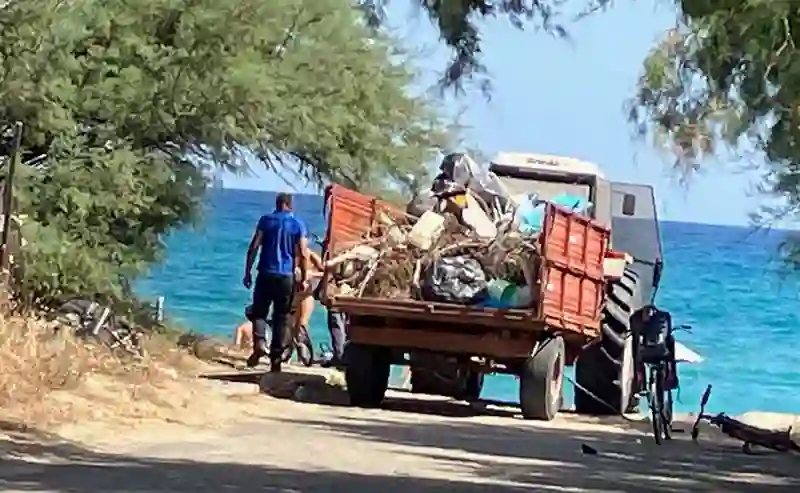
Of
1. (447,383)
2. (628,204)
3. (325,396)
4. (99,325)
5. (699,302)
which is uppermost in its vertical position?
(699,302)

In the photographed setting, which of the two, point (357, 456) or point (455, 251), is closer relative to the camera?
point (357, 456)

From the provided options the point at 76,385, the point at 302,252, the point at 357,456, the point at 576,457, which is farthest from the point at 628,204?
the point at 357,456

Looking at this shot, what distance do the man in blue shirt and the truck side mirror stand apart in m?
3.70

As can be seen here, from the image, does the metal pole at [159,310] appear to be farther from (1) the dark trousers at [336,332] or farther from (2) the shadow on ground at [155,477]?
(2) the shadow on ground at [155,477]

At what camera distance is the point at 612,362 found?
17.1 metres

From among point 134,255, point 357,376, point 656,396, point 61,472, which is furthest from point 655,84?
point 134,255

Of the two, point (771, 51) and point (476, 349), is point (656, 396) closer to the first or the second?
point (476, 349)

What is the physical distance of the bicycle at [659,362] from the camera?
14914 millimetres

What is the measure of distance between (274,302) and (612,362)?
3.46 m

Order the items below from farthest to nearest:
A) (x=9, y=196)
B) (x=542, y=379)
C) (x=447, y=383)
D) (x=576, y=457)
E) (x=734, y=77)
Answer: (x=447, y=383), (x=9, y=196), (x=542, y=379), (x=576, y=457), (x=734, y=77)

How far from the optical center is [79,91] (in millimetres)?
17062

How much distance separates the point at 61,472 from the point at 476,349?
18.9 feet

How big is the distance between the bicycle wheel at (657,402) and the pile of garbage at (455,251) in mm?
1243

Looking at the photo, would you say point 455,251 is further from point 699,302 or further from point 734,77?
point 699,302
